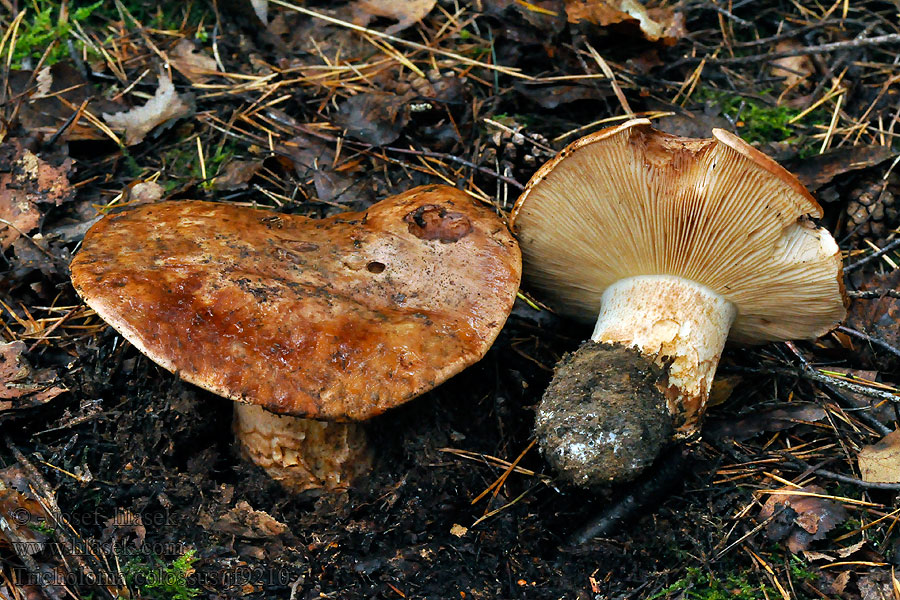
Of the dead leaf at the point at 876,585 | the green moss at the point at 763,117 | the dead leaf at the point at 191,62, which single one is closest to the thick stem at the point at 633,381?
the dead leaf at the point at 876,585

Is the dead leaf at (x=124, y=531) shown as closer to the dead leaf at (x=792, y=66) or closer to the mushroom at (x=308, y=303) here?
the mushroom at (x=308, y=303)

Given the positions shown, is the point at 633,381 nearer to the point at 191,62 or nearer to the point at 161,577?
the point at 161,577

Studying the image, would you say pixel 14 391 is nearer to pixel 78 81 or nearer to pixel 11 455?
pixel 11 455

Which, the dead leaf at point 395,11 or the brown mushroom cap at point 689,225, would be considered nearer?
the brown mushroom cap at point 689,225

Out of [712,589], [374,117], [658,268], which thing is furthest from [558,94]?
[712,589]

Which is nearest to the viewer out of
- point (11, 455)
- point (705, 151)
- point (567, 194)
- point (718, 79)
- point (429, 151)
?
point (705, 151)

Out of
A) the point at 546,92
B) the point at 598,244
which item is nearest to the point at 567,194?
the point at 598,244
